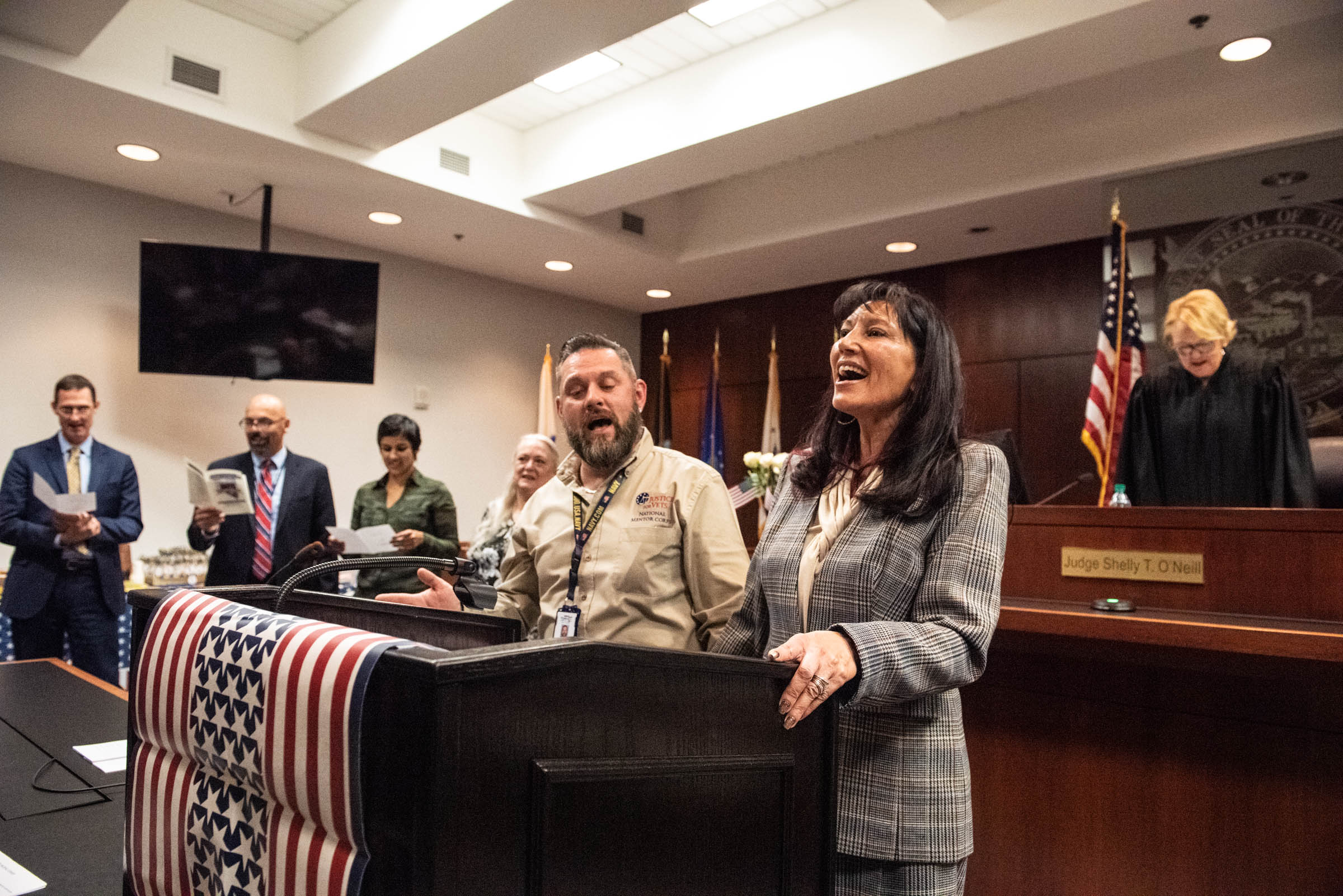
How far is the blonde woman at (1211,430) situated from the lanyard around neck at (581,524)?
249 centimetres

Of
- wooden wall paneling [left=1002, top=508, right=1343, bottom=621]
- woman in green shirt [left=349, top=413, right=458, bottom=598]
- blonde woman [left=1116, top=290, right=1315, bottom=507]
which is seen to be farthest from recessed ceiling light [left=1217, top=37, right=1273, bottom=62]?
woman in green shirt [left=349, top=413, right=458, bottom=598]

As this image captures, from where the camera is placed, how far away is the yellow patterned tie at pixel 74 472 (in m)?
3.94

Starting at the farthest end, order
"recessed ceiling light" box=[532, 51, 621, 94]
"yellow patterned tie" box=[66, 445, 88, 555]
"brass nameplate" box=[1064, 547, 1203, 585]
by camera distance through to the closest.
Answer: "recessed ceiling light" box=[532, 51, 621, 94] < "yellow patterned tie" box=[66, 445, 88, 555] < "brass nameplate" box=[1064, 547, 1203, 585]

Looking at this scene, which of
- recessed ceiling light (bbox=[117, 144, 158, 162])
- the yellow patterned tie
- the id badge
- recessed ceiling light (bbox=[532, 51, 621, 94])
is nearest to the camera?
the id badge

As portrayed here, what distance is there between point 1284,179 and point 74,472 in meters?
5.57

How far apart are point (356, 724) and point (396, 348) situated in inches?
251

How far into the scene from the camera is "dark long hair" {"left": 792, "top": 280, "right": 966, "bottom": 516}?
1.15 metres

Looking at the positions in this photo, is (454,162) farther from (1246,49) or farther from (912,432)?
(912,432)

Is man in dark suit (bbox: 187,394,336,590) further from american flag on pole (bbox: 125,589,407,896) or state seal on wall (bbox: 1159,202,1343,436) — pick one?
state seal on wall (bbox: 1159,202,1343,436)

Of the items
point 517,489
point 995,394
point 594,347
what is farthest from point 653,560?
point 995,394

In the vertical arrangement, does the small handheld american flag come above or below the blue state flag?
below

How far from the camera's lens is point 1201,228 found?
14.5 feet

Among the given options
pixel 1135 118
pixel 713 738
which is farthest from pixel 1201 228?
pixel 713 738

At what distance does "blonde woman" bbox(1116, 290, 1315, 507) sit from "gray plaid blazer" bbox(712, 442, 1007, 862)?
2.62 m
